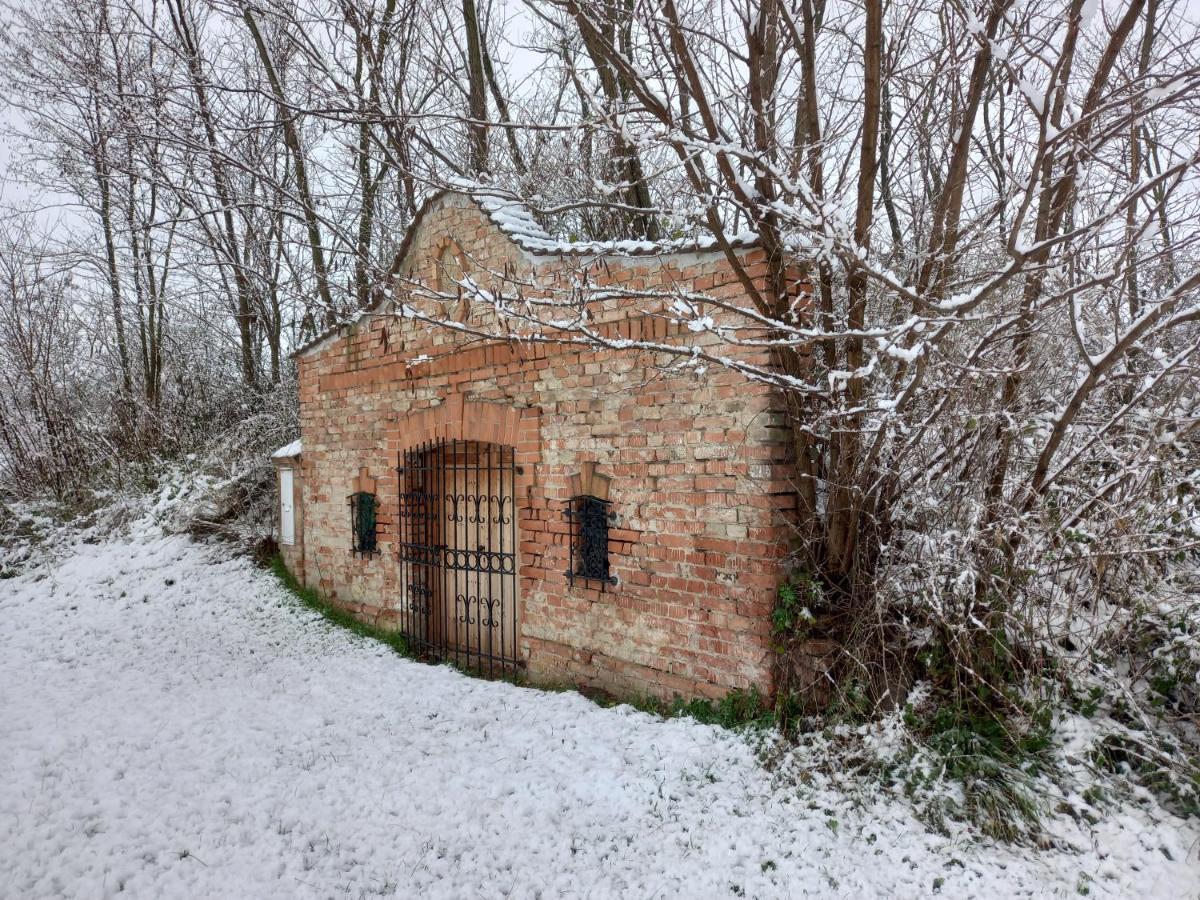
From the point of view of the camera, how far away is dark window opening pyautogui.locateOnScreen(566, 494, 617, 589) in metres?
4.95

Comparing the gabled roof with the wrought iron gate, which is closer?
the gabled roof

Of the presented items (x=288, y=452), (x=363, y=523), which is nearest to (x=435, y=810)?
(x=363, y=523)

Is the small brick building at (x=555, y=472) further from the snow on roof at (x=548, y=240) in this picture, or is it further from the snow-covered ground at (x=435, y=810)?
the snow-covered ground at (x=435, y=810)

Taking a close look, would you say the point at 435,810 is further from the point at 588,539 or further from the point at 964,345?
the point at 964,345

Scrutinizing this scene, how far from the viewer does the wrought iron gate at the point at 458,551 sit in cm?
599

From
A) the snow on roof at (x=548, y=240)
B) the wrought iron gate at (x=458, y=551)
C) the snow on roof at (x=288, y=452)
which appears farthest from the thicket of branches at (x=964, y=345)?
the snow on roof at (x=288, y=452)

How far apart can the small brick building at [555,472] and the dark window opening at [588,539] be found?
15mm

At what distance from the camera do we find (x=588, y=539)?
5.07 metres

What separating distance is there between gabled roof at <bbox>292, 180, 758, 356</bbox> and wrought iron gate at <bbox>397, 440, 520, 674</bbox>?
1.60m

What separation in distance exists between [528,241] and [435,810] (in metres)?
3.91

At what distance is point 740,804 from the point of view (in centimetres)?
346

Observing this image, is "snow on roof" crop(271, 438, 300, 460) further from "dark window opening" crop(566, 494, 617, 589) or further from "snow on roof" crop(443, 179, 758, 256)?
"dark window opening" crop(566, 494, 617, 589)

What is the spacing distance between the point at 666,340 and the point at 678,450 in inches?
28.7

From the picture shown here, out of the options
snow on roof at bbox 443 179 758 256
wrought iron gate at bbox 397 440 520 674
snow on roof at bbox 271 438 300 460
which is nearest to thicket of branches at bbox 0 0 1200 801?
snow on roof at bbox 443 179 758 256
